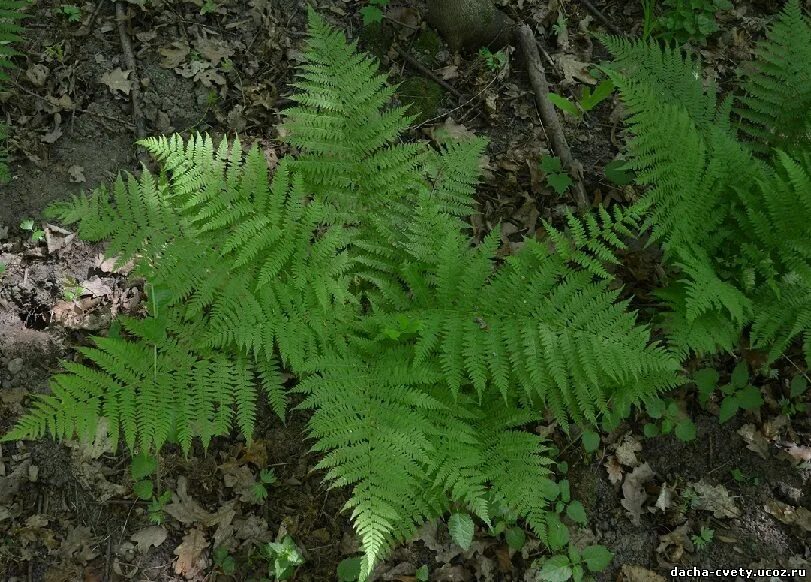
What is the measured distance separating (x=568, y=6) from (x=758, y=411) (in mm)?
3791

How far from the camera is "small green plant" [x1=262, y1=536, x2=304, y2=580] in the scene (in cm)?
354

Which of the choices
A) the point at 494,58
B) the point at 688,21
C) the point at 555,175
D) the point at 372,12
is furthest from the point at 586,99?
the point at 372,12

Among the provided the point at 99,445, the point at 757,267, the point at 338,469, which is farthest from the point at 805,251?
the point at 99,445

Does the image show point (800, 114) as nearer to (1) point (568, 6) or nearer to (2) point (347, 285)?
(1) point (568, 6)

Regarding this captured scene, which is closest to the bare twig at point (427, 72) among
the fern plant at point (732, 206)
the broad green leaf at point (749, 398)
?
the fern plant at point (732, 206)

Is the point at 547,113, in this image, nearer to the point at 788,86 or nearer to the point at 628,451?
the point at 788,86

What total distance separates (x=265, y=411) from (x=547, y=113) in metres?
3.23

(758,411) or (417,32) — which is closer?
(758,411)

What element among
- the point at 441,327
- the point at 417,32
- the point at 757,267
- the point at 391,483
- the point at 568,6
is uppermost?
the point at 568,6

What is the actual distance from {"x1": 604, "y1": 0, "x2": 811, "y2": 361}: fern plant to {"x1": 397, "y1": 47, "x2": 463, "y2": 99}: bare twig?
151 centimetres

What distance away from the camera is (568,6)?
211 inches

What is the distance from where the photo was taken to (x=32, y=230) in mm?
4203

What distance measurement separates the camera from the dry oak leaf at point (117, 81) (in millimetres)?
4582

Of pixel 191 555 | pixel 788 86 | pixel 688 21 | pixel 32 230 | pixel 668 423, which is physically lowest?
pixel 191 555
